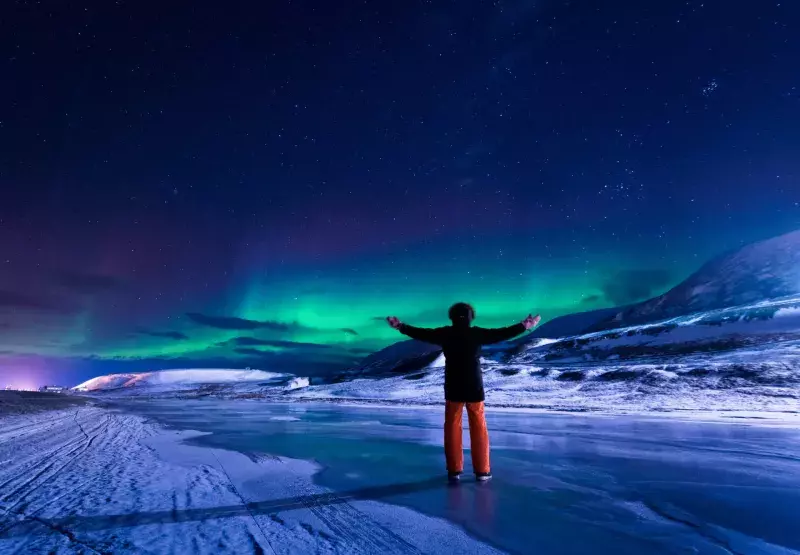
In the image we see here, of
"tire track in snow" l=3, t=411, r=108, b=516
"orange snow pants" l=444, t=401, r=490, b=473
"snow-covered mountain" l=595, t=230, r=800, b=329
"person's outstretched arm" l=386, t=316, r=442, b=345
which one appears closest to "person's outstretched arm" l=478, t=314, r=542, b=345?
"person's outstretched arm" l=386, t=316, r=442, b=345

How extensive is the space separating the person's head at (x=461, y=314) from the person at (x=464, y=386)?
12mm

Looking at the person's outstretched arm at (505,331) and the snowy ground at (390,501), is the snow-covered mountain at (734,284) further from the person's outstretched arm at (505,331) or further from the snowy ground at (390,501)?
the person's outstretched arm at (505,331)

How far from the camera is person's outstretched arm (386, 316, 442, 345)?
5676 millimetres

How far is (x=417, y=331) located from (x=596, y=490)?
2623 millimetres

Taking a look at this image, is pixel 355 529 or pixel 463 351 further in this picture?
pixel 463 351

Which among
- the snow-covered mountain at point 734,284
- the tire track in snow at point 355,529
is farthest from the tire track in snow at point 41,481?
the snow-covered mountain at point 734,284

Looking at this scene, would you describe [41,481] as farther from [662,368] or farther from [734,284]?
[734,284]

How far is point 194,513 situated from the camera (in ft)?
12.7

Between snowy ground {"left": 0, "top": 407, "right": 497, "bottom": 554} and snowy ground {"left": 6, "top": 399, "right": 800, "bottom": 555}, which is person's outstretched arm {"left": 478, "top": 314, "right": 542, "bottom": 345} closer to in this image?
snowy ground {"left": 6, "top": 399, "right": 800, "bottom": 555}

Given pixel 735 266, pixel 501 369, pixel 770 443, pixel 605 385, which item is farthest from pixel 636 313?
pixel 770 443

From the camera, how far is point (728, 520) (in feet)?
12.4

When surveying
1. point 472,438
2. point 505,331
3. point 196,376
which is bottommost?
point 472,438

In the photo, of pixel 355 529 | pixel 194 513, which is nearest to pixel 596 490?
pixel 355 529

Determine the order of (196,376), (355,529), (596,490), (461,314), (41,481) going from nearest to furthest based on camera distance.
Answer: (355,529) → (596,490) → (41,481) → (461,314) → (196,376)
